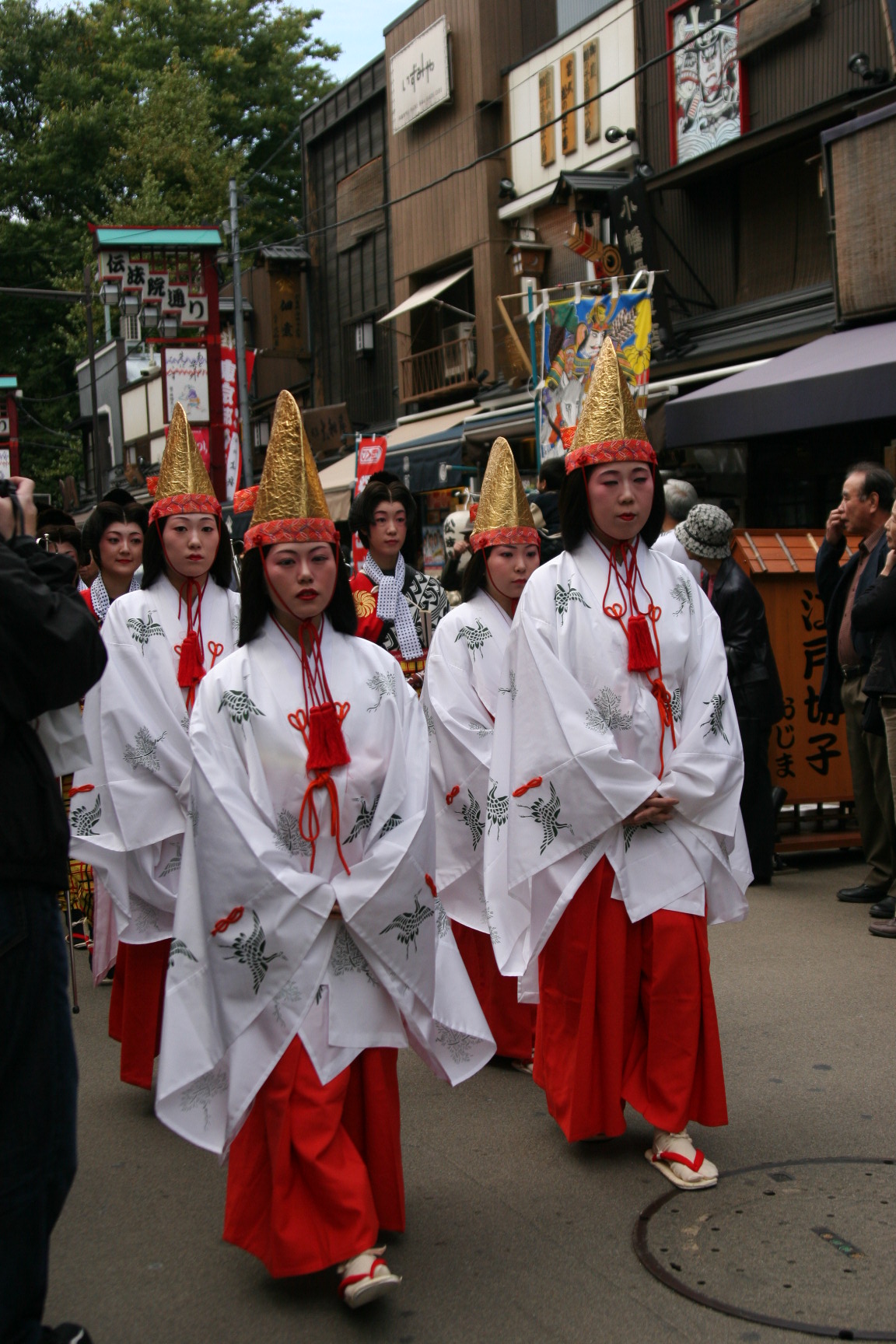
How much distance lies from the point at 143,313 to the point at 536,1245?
1785 centimetres

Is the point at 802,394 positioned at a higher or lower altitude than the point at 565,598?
higher

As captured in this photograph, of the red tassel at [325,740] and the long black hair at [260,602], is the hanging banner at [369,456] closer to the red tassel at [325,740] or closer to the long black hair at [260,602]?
the long black hair at [260,602]

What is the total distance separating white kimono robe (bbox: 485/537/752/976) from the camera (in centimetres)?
364

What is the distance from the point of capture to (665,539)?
7047mm

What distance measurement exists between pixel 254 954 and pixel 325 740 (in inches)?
20.6

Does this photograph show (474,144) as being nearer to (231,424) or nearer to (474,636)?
(231,424)

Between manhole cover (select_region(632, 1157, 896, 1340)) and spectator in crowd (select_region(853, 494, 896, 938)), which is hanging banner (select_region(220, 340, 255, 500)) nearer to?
spectator in crowd (select_region(853, 494, 896, 938))

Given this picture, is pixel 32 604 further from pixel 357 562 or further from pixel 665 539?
pixel 665 539

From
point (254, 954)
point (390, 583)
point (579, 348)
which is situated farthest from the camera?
point (579, 348)

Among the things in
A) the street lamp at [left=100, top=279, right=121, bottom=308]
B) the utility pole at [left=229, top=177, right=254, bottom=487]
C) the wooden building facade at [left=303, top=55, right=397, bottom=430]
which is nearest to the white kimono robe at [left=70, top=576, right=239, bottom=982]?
the street lamp at [left=100, top=279, right=121, bottom=308]

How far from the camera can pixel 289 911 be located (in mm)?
3061

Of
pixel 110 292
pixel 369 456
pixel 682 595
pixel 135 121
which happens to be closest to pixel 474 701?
pixel 682 595

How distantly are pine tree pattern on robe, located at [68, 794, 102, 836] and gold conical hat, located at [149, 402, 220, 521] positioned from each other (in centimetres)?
102

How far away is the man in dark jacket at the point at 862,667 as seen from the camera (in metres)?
6.33
